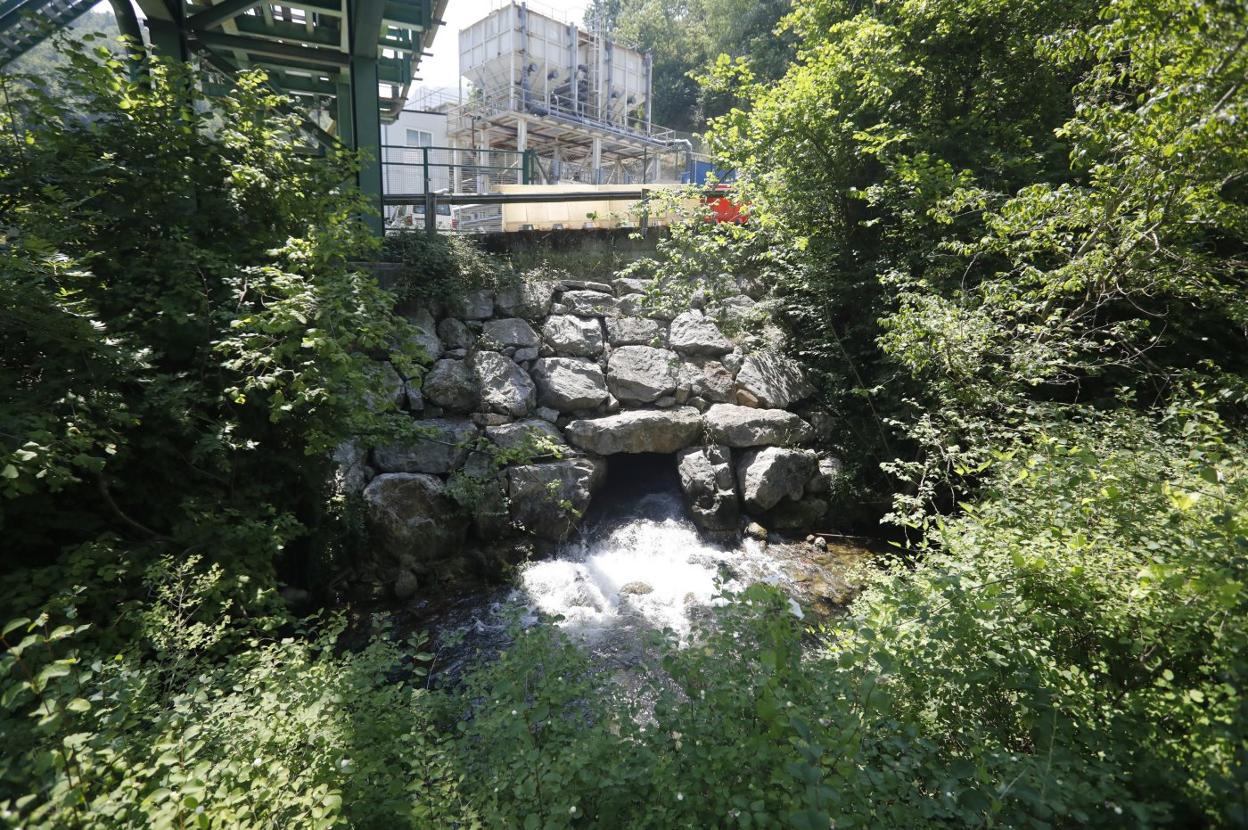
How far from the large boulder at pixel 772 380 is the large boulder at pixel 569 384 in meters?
2.08

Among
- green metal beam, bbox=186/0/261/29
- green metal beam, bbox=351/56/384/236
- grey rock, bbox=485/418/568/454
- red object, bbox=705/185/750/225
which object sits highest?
green metal beam, bbox=186/0/261/29

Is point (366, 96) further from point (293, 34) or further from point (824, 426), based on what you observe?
point (824, 426)

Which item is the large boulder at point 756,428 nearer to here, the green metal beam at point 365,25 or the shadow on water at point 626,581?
the shadow on water at point 626,581

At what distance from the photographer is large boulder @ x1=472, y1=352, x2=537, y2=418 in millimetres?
7516

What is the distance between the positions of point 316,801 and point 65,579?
220cm

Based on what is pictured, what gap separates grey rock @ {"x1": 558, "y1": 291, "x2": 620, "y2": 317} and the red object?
1.97 metres

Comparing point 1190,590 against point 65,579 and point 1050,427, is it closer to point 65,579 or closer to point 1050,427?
point 1050,427

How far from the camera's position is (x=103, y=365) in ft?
10.3

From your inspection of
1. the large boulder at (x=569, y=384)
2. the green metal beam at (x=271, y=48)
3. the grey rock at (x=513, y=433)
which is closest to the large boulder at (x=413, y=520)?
the grey rock at (x=513, y=433)

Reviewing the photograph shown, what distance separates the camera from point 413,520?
6.30 m

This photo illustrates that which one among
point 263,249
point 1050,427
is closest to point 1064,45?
point 1050,427

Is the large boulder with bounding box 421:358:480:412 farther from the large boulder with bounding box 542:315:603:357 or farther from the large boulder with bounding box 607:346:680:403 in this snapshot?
the large boulder with bounding box 607:346:680:403

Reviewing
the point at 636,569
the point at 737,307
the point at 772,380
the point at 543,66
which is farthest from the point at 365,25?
the point at 543,66

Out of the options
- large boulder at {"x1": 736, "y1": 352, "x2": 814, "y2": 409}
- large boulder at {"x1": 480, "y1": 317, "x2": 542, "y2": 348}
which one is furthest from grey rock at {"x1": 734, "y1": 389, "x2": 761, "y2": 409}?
large boulder at {"x1": 480, "y1": 317, "x2": 542, "y2": 348}
